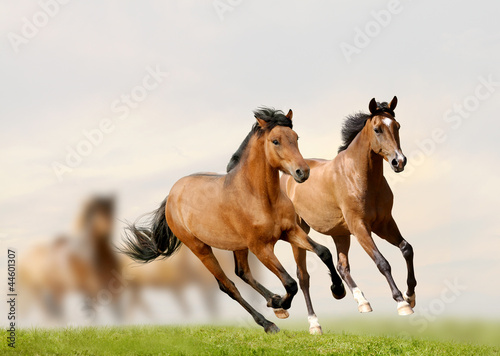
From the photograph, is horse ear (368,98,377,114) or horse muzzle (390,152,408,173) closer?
horse muzzle (390,152,408,173)

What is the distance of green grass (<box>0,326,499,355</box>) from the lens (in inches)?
332

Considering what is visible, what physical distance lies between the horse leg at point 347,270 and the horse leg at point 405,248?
0.77 metres

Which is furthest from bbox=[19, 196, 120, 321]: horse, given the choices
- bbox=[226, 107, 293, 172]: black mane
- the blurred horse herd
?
bbox=[226, 107, 293, 172]: black mane

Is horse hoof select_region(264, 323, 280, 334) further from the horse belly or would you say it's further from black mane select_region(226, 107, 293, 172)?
black mane select_region(226, 107, 293, 172)

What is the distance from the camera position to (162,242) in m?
10.1

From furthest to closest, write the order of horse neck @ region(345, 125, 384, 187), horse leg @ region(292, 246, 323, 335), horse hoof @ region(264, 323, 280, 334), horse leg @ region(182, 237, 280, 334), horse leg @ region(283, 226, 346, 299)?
1. horse leg @ region(292, 246, 323, 335)
2. horse neck @ region(345, 125, 384, 187)
3. horse leg @ region(182, 237, 280, 334)
4. horse hoof @ region(264, 323, 280, 334)
5. horse leg @ region(283, 226, 346, 299)

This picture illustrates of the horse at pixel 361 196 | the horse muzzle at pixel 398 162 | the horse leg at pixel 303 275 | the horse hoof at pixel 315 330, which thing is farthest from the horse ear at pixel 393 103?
the horse hoof at pixel 315 330

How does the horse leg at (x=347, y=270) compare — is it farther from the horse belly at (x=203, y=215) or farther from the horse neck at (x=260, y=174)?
the horse neck at (x=260, y=174)

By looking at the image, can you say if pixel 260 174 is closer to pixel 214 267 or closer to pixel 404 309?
pixel 214 267

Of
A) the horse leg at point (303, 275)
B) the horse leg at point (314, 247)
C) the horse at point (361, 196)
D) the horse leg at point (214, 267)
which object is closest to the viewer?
the horse leg at point (314, 247)

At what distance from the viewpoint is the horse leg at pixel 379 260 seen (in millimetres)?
8977

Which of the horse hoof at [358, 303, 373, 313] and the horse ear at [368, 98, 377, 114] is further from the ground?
the horse ear at [368, 98, 377, 114]

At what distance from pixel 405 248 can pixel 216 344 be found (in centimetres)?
322

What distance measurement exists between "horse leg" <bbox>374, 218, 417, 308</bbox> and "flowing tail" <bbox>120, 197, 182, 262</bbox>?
3.20 metres
